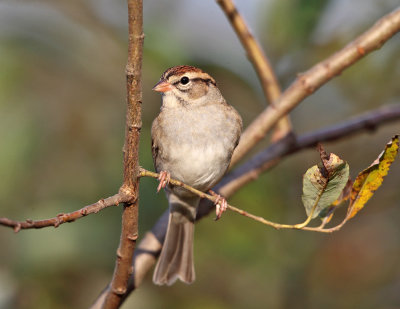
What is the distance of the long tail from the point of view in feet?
9.45

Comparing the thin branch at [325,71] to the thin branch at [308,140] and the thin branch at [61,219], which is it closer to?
the thin branch at [308,140]

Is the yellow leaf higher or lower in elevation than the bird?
lower

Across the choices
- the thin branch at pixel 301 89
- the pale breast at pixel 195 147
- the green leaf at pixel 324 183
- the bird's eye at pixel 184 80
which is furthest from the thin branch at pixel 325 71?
the green leaf at pixel 324 183

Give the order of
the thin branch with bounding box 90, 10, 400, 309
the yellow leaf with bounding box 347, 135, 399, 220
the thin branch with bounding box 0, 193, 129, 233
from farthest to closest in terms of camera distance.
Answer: the thin branch with bounding box 90, 10, 400, 309
the yellow leaf with bounding box 347, 135, 399, 220
the thin branch with bounding box 0, 193, 129, 233

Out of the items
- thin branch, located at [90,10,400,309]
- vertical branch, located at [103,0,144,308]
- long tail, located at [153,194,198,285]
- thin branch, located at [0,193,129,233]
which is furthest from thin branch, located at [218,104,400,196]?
thin branch, located at [0,193,129,233]

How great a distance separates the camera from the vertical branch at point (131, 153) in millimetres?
1539

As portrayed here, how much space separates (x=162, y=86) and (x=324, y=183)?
1.39m

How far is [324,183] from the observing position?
5.99 ft

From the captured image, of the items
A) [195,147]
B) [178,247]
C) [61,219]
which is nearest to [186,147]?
[195,147]

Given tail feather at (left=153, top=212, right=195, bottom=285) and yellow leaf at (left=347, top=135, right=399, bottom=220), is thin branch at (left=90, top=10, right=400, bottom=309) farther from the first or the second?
yellow leaf at (left=347, top=135, right=399, bottom=220)

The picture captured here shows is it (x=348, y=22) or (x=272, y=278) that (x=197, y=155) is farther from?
(x=348, y=22)

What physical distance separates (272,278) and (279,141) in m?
0.69

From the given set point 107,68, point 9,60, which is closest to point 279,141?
point 107,68

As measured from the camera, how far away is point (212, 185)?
2.96 meters
